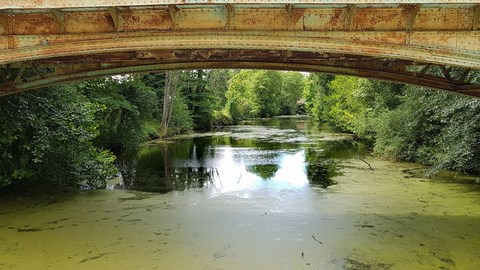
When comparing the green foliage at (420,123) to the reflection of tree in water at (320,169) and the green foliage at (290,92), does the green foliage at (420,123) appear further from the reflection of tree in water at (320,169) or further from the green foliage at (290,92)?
the green foliage at (290,92)

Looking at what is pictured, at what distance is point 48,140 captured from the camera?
9289 millimetres

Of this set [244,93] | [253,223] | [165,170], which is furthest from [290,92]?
[253,223]

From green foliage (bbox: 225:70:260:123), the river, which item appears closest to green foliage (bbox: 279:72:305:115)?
green foliage (bbox: 225:70:260:123)

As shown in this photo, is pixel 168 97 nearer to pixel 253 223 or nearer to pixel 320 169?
pixel 320 169

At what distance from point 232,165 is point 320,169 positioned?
3.73 meters

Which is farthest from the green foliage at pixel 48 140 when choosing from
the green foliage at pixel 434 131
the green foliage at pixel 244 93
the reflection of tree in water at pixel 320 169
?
the green foliage at pixel 244 93

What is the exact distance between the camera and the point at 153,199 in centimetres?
1020

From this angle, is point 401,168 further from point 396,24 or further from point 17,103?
point 17,103

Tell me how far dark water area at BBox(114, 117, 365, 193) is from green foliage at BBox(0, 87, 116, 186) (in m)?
1.41

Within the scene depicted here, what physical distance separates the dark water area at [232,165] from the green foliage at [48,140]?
1409mm

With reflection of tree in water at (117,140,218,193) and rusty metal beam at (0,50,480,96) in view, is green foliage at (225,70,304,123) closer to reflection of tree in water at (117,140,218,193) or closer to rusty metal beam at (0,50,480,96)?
reflection of tree in water at (117,140,218,193)

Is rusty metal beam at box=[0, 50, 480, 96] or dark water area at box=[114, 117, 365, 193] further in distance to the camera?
dark water area at box=[114, 117, 365, 193]

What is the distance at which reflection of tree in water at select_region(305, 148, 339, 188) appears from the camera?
12.7m

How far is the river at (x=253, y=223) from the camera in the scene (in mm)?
6105
